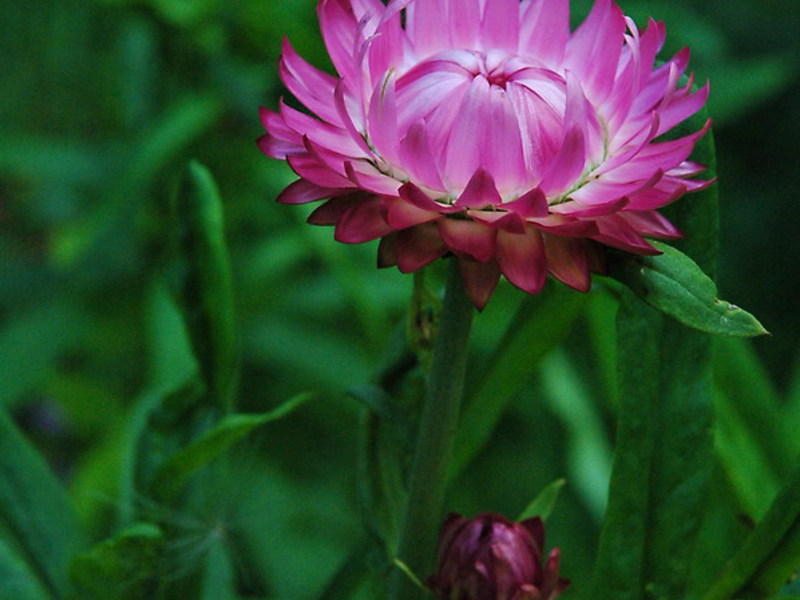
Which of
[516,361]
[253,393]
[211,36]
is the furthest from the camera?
[253,393]

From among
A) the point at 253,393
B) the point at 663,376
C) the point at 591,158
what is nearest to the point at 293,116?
the point at 591,158

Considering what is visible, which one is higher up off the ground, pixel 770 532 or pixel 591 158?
pixel 591 158

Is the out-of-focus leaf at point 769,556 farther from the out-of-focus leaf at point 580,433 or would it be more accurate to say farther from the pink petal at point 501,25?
the out-of-focus leaf at point 580,433

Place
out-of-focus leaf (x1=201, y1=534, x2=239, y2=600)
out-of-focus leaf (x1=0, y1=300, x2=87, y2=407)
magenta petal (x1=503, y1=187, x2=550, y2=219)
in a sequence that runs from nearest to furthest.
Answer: magenta petal (x1=503, y1=187, x2=550, y2=219), out-of-focus leaf (x1=201, y1=534, x2=239, y2=600), out-of-focus leaf (x1=0, y1=300, x2=87, y2=407)

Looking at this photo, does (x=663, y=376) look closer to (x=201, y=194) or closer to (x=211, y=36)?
(x=201, y=194)

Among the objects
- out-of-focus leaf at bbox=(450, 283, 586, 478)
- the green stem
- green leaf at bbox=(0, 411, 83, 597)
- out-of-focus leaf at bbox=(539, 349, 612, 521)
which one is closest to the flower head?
the green stem

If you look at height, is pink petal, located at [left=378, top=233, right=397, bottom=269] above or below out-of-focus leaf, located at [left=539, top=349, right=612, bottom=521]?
above

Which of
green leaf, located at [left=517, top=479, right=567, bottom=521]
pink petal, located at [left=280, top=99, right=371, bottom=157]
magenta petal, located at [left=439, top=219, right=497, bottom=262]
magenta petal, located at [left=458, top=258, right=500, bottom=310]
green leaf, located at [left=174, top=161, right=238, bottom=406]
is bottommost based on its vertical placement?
green leaf, located at [left=517, top=479, right=567, bottom=521]

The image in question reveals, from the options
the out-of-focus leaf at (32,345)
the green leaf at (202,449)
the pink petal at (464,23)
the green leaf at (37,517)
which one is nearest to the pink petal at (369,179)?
the pink petal at (464,23)

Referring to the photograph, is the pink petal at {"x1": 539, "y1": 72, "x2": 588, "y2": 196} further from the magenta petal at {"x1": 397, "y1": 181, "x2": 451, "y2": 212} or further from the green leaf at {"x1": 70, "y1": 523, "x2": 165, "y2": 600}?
the green leaf at {"x1": 70, "y1": 523, "x2": 165, "y2": 600}
